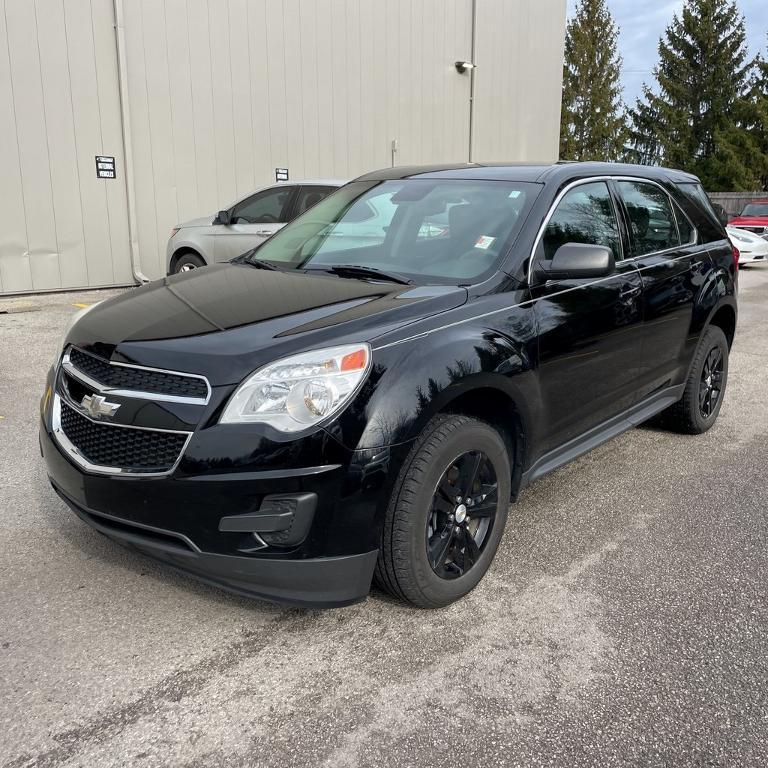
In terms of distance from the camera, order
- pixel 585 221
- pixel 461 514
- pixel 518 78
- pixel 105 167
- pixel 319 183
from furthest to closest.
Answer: pixel 518 78, pixel 105 167, pixel 319 183, pixel 585 221, pixel 461 514

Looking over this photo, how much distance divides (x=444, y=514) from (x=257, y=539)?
75cm

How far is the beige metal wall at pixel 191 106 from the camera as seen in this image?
416 inches

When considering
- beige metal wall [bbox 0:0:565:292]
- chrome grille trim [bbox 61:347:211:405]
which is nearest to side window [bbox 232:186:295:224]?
beige metal wall [bbox 0:0:565:292]

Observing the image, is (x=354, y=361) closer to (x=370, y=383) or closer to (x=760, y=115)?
(x=370, y=383)

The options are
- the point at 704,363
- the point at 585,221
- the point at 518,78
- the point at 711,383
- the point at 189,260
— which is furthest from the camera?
the point at 518,78

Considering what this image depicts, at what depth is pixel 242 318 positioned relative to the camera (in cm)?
283

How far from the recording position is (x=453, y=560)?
116 inches

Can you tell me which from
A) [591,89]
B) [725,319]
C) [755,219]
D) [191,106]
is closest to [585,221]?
[725,319]

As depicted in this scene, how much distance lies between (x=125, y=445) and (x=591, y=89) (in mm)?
44249

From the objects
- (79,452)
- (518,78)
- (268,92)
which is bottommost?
(79,452)

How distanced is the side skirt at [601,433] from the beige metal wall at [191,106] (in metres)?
9.23

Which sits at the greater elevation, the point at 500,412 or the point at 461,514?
the point at 500,412

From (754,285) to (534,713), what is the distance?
14.8m

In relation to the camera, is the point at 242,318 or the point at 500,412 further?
the point at 500,412
